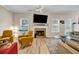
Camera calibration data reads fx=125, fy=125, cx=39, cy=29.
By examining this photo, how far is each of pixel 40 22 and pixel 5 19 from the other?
1.31 meters

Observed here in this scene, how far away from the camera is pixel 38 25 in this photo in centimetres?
489

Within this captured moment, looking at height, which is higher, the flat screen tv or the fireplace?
the flat screen tv

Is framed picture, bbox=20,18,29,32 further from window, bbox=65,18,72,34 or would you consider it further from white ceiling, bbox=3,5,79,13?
window, bbox=65,18,72,34

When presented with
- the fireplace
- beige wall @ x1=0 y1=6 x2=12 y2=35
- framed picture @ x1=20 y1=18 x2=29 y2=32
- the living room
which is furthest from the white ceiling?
the fireplace

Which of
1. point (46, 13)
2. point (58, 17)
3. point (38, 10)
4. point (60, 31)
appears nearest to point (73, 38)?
point (60, 31)

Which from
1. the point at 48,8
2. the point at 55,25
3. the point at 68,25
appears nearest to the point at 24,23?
the point at 48,8

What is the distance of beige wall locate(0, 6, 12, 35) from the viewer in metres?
4.32

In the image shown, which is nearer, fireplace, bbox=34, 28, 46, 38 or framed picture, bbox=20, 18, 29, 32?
framed picture, bbox=20, 18, 29, 32

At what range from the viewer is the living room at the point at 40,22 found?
4305 millimetres

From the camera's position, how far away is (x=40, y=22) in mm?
4746

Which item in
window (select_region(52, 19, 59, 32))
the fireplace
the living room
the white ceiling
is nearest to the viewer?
the white ceiling

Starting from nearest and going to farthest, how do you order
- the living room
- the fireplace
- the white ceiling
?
1. the white ceiling
2. the living room
3. the fireplace

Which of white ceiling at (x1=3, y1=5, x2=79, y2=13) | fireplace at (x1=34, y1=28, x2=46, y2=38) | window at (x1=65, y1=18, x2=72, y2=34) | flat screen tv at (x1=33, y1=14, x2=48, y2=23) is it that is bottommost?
fireplace at (x1=34, y1=28, x2=46, y2=38)
